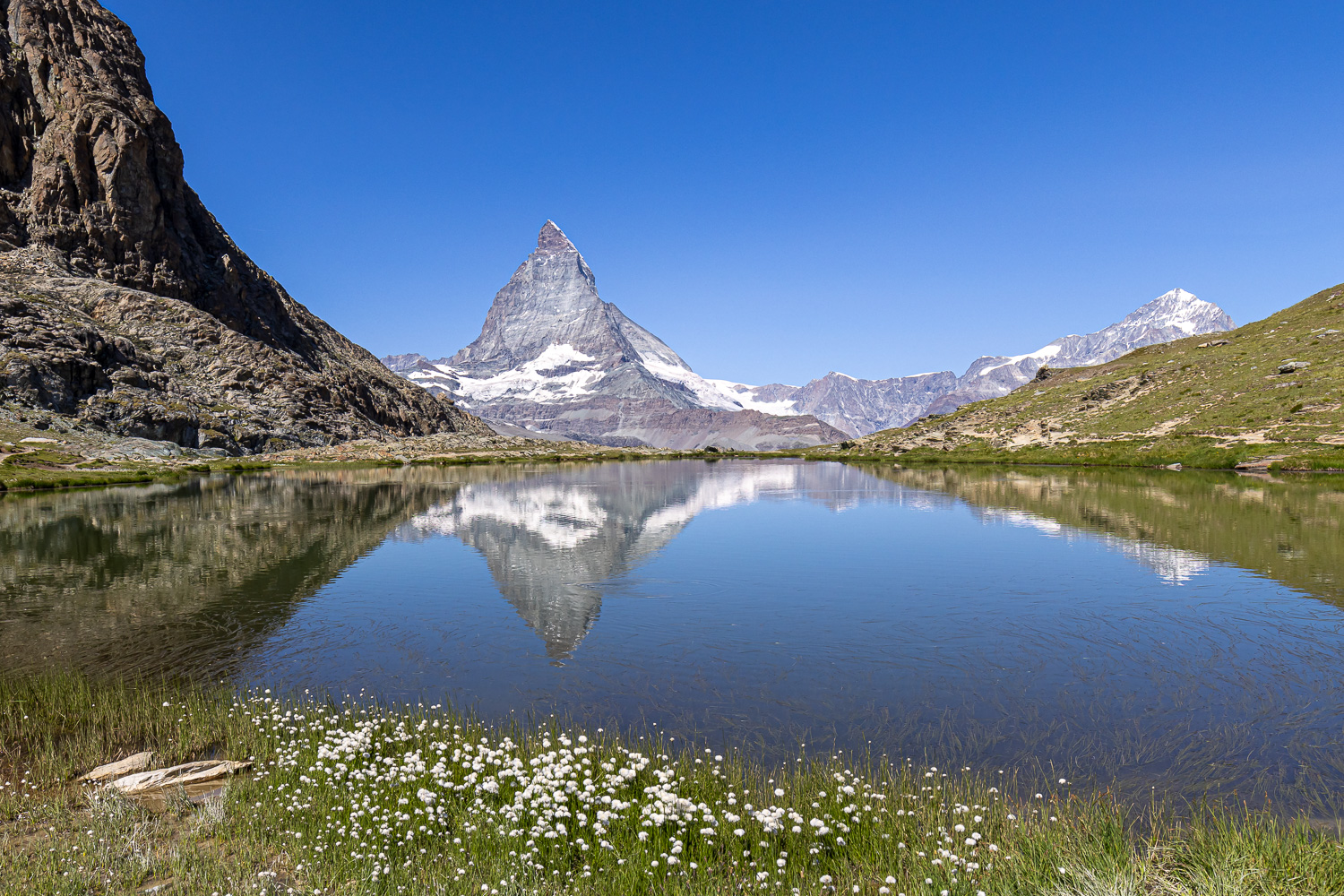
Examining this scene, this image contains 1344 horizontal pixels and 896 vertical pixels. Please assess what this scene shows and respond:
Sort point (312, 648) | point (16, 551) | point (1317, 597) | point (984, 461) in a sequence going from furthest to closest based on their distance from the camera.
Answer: point (984, 461), point (16, 551), point (1317, 597), point (312, 648)

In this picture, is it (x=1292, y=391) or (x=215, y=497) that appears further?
(x=1292, y=391)

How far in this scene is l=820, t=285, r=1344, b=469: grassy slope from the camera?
115m

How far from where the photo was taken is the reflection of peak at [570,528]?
3028 centimetres

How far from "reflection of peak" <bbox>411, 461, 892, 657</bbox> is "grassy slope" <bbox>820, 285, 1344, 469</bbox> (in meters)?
59.6

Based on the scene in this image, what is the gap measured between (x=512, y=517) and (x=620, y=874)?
5482cm

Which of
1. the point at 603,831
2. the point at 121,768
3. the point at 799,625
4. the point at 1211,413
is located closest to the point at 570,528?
the point at 799,625

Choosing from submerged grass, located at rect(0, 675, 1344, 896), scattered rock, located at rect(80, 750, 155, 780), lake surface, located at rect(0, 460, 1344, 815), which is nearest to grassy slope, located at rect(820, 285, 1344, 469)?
lake surface, located at rect(0, 460, 1344, 815)

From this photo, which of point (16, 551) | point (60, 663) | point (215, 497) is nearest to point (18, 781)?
point (60, 663)

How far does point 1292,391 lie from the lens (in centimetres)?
13125

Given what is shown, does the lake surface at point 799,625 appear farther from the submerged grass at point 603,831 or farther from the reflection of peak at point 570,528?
the submerged grass at point 603,831

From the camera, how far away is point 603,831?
34.6ft

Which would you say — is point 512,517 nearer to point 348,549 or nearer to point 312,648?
point 348,549

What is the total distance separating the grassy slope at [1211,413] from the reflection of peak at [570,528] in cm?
5963

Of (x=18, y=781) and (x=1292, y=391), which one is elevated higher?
(x=1292, y=391)
